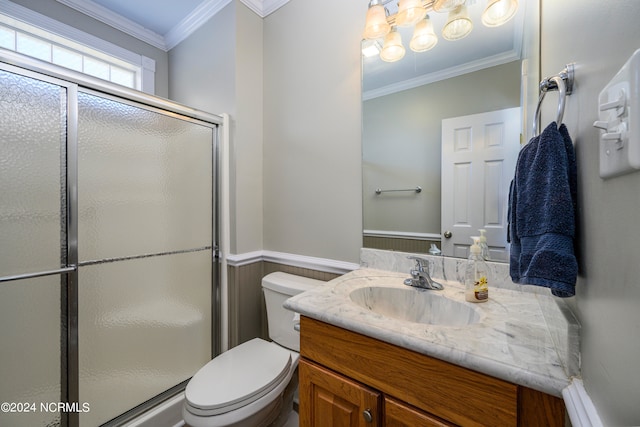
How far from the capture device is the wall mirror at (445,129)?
980mm

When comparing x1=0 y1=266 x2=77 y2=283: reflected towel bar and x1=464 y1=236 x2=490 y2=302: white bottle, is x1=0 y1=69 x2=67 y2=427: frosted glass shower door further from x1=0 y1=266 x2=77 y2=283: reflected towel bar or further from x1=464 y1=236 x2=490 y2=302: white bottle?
x1=464 y1=236 x2=490 y2=302: white bottle

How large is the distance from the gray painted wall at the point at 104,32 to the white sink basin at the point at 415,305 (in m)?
2.30

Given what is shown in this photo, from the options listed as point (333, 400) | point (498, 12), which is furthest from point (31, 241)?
point (498, 12)

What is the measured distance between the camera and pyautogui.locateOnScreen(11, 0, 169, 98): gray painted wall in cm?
161

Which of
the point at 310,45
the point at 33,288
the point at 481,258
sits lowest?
the point at 33,288

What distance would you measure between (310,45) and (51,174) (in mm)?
1392

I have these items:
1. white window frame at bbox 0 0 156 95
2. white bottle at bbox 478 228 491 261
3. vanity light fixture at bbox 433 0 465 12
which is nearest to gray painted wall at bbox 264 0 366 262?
vanity light fixture at bbox 433 0 465 12

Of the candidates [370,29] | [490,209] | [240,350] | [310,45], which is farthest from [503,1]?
[240,350]

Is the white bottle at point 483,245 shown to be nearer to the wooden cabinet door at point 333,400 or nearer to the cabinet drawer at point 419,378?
the cabinet drawer at point 419,378

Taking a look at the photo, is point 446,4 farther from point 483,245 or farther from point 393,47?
point 483,245

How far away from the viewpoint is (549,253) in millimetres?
480

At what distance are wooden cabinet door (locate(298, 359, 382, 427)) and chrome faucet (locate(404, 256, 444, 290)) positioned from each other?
444 mm

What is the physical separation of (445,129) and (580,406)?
0.99m

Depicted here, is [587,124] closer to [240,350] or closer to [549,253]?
[549,253]
